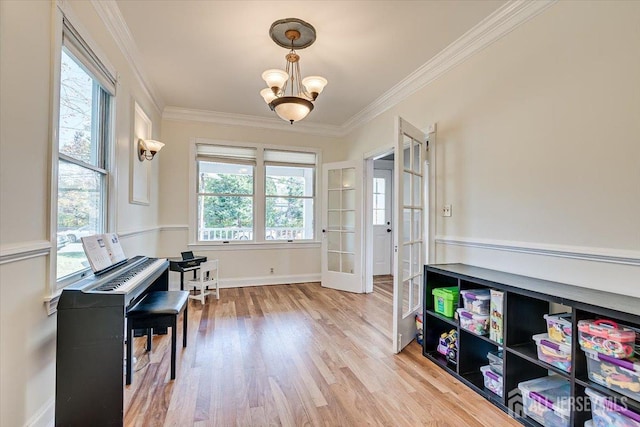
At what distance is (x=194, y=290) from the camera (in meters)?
4.35

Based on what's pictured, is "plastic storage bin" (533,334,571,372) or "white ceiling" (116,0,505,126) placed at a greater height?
"white ceiling" (116,0,505,126)

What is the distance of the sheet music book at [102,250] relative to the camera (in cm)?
190

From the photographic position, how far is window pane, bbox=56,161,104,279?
1793mm

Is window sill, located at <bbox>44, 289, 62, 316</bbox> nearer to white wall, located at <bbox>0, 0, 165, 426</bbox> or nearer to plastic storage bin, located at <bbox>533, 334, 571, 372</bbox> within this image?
white wall, located at <bbox>0, 0, 165, 426</bbox>

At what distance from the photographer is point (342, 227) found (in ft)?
15.6

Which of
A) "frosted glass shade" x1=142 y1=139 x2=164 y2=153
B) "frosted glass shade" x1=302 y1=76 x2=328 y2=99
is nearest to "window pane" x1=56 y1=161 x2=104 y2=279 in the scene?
"frosted glass shade" x1=142 y1=139 x2=164 y2=153

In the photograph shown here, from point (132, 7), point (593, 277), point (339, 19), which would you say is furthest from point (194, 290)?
point (593, 277)

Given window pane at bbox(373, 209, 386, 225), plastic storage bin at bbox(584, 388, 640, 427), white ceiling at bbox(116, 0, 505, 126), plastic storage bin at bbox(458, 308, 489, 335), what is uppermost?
white ceiling at bbox(116, 0, 505, 126)

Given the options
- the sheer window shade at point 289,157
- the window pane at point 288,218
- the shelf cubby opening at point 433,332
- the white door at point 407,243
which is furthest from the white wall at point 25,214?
the window pane at point 288,218

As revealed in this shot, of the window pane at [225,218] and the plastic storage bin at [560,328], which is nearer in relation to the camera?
the plastic storage bin at [560,328]

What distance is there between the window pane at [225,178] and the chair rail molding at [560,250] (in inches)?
130

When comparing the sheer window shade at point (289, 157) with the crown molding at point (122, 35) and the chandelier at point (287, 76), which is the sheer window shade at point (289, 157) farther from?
the chandelier at point (287, 76)

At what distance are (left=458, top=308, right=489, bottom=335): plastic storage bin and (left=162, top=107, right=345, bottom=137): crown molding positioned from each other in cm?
381

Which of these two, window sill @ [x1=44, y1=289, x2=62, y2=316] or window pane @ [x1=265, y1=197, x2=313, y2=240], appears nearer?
window sill @ [x1=44, y1=289, x2=62, y2=316]
